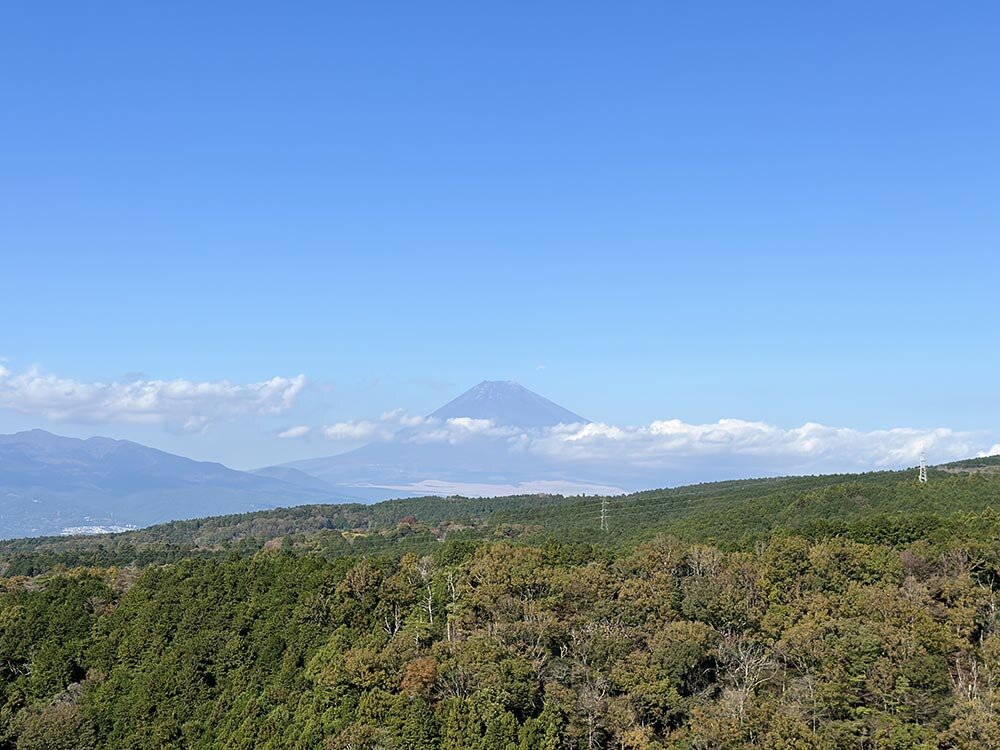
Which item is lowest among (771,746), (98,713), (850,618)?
(98,713)

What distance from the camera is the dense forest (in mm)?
32969

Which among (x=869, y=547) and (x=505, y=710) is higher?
(x=869, y=547)

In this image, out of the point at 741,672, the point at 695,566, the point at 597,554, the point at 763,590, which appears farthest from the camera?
the point at 597,554

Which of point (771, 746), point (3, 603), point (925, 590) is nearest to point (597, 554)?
point (925, 590)

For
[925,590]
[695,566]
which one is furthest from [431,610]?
[925,590]

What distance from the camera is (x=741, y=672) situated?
36.8 m

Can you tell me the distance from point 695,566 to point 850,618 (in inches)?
401

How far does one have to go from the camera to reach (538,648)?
38.5 meters

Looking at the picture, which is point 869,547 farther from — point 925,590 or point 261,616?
point 261,616

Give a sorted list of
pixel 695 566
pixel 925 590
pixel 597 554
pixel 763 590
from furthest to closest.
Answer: pixel 597 554
pixel 695 566
pixel 763 590
pixel 925 590

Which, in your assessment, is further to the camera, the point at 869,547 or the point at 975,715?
the point at 869,547

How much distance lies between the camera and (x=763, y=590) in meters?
43.2

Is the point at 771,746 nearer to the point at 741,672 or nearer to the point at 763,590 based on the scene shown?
the point at 741,672

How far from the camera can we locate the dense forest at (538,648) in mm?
32969
